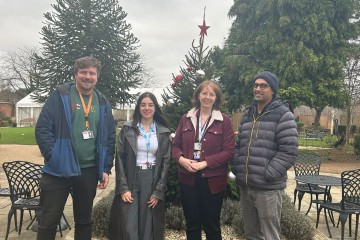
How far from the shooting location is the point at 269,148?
302 centimetres

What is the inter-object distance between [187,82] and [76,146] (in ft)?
7.38

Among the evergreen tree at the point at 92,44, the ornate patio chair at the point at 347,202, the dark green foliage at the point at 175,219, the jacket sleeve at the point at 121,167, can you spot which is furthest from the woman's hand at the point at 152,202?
the evergreen tree at the point at 92,44

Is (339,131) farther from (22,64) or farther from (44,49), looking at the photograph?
(22,64)

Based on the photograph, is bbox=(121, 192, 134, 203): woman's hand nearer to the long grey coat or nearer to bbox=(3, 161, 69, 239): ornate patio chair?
the long grey coat

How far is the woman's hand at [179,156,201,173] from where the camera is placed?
3.16 m

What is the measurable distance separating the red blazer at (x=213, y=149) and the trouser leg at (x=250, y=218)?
0.25 meters

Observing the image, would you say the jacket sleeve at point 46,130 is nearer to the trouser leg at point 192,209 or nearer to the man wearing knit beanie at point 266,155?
the trouser leg at point 192,209

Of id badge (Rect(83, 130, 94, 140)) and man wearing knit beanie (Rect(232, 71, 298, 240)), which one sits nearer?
man wearing knit beanie (Rect(232, 71, 298, 240))

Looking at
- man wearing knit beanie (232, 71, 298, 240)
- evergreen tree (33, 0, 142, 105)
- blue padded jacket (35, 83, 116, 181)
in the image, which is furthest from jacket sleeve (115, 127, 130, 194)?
evergreen tree (33, 0, 142, 105)

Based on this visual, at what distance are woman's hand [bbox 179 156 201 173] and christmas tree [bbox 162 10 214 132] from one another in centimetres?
166

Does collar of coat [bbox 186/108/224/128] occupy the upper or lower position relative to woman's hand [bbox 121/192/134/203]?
upper

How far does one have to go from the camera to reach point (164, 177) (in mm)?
3316

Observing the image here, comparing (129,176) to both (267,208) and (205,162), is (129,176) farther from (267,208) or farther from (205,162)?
(267,208)

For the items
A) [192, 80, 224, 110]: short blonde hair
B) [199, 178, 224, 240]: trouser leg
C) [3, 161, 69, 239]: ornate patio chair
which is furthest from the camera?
[3, 161, 69, 239]: ornate patio chair
